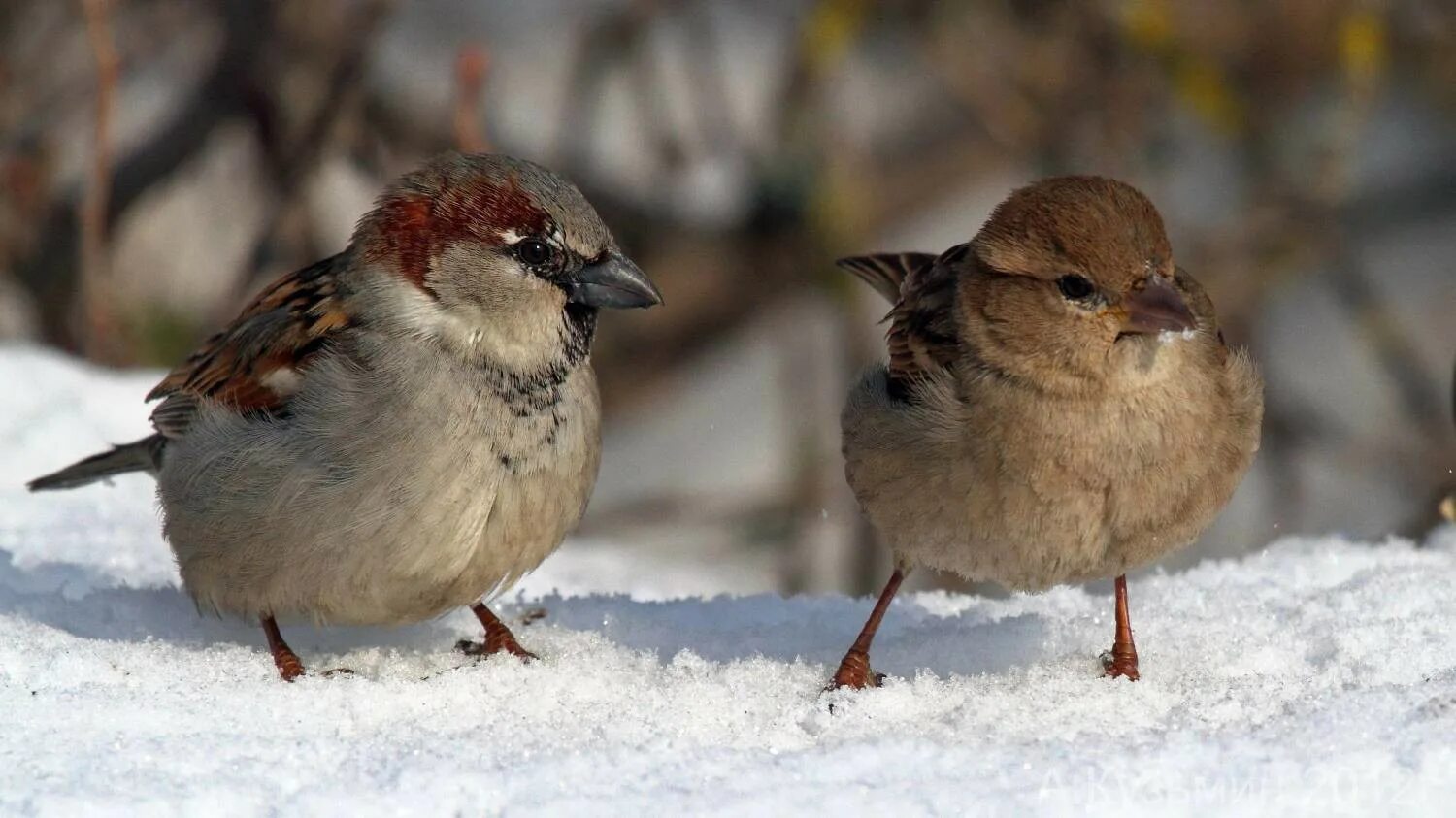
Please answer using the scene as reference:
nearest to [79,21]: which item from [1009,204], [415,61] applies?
[415,61]

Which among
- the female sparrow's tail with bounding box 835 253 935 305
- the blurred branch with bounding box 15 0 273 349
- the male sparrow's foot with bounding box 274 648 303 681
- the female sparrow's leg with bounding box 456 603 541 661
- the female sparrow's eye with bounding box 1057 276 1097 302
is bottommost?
the male sparrow's foot with bounding box 274 648 303 681

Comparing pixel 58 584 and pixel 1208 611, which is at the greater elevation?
pixel 1208 611

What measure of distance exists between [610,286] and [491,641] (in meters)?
0.82

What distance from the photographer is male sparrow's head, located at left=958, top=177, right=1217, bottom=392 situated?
3141 mm

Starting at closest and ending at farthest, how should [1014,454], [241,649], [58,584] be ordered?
[1014,454], [241,649], [58,584]

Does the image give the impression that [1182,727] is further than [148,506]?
No

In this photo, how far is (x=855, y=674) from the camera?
10.9 feet

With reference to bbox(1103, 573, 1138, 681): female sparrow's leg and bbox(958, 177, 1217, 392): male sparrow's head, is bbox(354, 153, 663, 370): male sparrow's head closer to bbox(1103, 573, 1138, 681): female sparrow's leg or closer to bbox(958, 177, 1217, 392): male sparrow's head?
bbox(958, 177, 1217, 392): male sparrow's head

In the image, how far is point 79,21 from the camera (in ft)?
24.9

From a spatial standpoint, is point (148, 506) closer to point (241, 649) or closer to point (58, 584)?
point (58, 584)

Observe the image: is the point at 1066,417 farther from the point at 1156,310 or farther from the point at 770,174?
the point at 770,174

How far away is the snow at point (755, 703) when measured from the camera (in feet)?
8.35

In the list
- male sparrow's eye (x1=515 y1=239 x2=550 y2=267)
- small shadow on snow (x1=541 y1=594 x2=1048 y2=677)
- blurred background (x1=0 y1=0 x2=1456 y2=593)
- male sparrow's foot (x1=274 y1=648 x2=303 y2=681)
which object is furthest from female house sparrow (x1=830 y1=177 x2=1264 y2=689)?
blurred background (x1=0 y1=0 x2=1456 y2=593)

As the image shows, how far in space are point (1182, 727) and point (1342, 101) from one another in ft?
18.9
